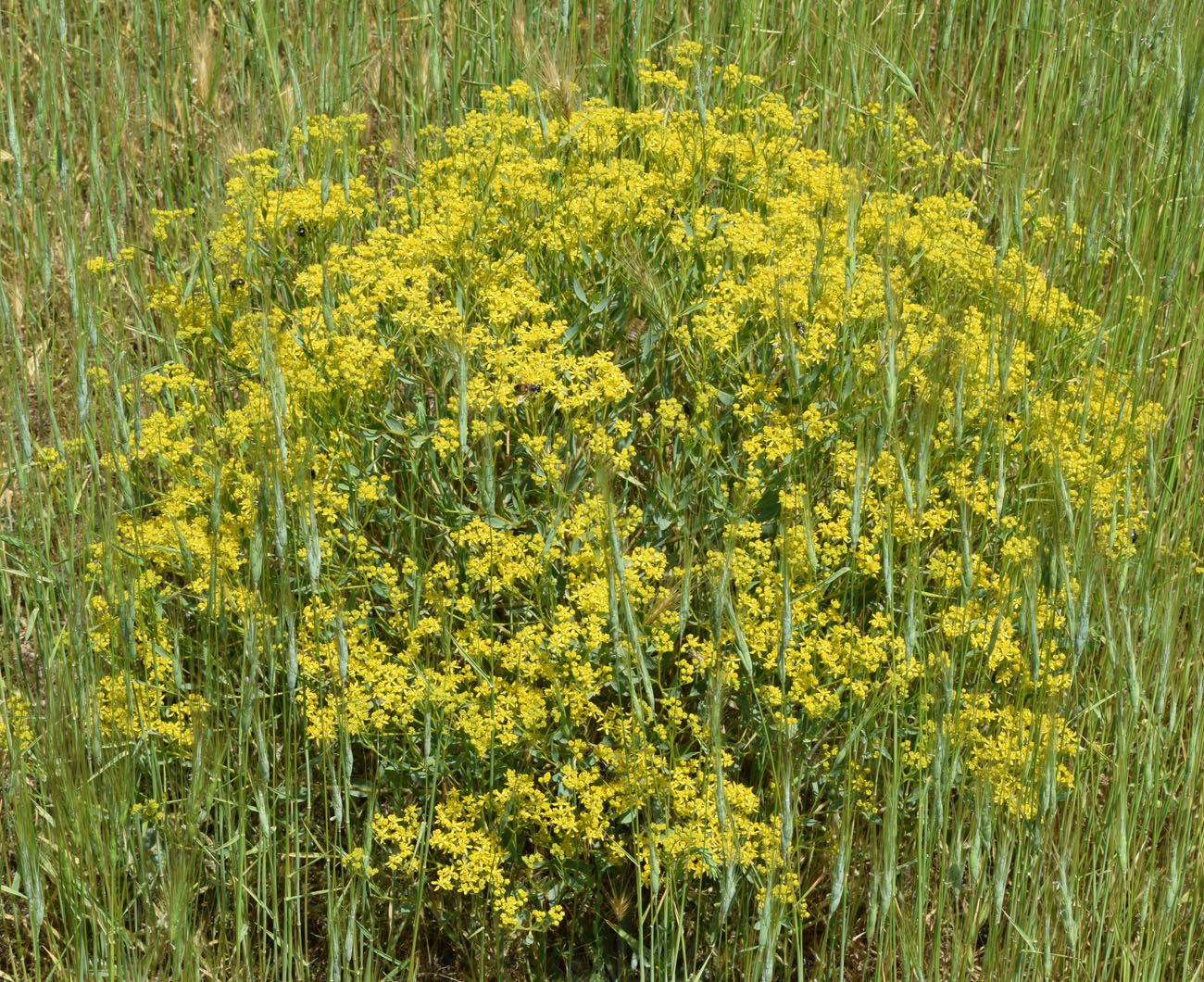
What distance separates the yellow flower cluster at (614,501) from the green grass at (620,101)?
0.40 ft

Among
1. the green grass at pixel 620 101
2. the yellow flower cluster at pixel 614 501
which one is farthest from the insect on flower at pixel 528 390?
the green grass at pixel 620 101

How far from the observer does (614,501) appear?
2.11 m

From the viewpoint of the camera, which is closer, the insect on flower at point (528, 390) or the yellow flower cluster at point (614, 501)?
the yellow flower cluster at point (614, 501)

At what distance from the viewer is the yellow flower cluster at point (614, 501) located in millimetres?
1941

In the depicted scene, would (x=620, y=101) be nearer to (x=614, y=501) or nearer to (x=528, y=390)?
(x=528, y=390)

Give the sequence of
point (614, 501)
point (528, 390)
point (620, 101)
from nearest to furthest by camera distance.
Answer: point (614, 501), point (528, 390), point (620, 101)

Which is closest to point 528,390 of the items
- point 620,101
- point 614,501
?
point 614,501

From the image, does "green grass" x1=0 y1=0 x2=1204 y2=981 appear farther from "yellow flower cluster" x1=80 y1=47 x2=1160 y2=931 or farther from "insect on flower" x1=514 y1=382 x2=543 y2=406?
"insect on flower" x1=514 y1=382 x2=543 y2=406

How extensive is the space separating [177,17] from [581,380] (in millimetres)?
1824

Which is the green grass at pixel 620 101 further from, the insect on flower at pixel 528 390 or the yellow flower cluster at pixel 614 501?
the insect on flower at pixel 528 390

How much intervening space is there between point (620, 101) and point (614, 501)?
1.36 m

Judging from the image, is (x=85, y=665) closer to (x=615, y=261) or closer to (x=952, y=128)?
(x=615, y=261)

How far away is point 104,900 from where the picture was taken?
211cm

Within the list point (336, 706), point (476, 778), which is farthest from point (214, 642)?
point (476, 778)
